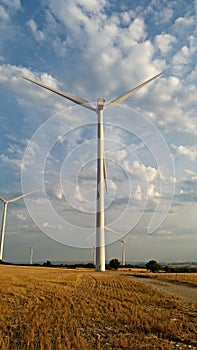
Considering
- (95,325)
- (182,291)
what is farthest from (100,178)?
(95,325)

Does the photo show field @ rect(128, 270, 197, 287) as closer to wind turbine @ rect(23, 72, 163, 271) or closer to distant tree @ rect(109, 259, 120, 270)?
wind turbine @ rect(23, 72, 163, 271)

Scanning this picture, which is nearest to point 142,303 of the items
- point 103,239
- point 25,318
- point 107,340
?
point 25,318

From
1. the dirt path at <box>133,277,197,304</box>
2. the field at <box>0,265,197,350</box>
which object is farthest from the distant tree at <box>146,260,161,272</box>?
the field at <box>0,265,197,350</box>

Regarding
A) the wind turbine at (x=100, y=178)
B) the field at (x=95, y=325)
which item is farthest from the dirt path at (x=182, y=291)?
the wind turbine at (x=100, y=178)

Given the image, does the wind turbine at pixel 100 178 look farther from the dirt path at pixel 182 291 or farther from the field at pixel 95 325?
the field at pixel 95 325

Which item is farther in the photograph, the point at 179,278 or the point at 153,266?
the point at 153,266

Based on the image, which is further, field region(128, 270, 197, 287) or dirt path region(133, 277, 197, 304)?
field region(128, 270, 197, 287)

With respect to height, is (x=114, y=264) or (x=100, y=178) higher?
(x=100, y=178)

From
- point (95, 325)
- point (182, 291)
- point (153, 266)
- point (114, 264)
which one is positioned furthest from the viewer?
point (114, 264)

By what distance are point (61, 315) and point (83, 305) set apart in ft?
12.2

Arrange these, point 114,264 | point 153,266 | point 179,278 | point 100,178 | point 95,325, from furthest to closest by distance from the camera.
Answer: point 114,264
point 153,266
point 100,178
point 179,278
point 95,325

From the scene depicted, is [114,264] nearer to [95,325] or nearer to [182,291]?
[182,291]

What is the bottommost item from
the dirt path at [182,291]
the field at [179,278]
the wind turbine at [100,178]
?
the dirt path at [182,291]

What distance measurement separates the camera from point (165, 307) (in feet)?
68.3
